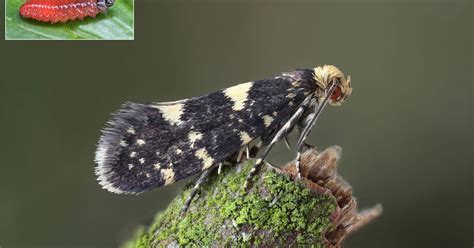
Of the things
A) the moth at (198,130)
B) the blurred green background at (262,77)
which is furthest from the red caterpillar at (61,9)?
the moth at (198,130)

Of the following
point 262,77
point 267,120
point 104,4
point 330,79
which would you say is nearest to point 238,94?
point 267,120

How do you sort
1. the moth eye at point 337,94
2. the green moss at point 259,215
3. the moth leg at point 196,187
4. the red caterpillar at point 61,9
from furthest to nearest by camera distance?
the red caterpillar at point 61,9 < the moth eye at point 337,94 < the moth leg at point 196,187 < the green moss at point 259,215

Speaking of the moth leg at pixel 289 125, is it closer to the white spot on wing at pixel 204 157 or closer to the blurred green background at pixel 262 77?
the white spot on wing at pixel 204 157

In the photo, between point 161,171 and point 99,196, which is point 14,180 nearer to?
point 99,196

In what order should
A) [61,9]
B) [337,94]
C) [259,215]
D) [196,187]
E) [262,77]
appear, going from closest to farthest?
1. [259,215]
2. [196,187]
3. [337,94]
4. [61,9]
5. [262,77]

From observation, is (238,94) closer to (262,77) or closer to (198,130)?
(198,130)

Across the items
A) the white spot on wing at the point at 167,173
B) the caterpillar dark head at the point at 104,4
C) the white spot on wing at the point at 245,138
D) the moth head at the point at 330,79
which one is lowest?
the white spot on wing at the point at 167,173
